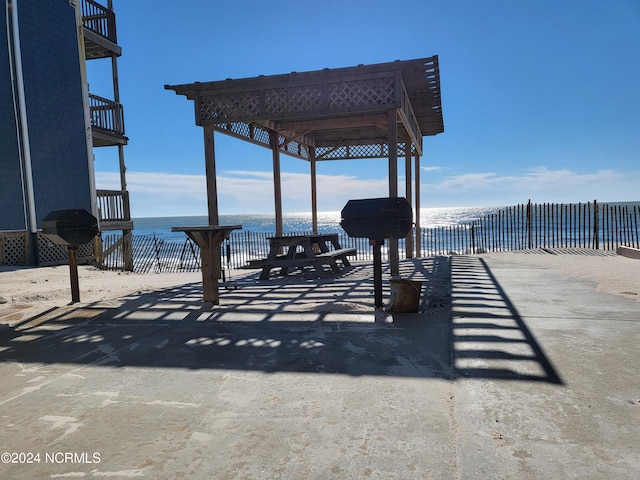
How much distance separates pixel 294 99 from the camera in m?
7.29

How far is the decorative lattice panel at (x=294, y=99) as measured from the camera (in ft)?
23.4

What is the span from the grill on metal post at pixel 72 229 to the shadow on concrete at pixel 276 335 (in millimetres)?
688

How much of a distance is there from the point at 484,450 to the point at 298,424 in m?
0.90

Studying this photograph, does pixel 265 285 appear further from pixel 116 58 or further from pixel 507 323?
pixel 116 58

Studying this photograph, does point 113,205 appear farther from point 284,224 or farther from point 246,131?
point 284,224

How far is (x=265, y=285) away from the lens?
705cm

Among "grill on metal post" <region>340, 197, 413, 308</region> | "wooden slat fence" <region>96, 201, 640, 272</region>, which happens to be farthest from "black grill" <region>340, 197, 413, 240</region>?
"wooden slat fence" <region>96, 201, 640, 272</region>

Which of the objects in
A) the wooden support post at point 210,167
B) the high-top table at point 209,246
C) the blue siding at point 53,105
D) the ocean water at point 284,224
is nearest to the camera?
the high-top table at point 209,246

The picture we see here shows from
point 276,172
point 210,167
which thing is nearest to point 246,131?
point 276,172

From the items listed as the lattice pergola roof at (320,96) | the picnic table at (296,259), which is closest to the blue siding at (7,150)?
the lattice pergola roof at (320,96)

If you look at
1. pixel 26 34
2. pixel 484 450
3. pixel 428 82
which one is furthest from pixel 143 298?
pixel 26 34

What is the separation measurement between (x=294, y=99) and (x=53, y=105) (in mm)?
8799

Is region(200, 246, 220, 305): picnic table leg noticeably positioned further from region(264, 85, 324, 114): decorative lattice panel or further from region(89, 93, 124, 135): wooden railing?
region(89, 93, 124, 135): wooden railing

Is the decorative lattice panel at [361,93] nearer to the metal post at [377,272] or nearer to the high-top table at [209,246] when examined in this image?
the metal post at [377,272]
